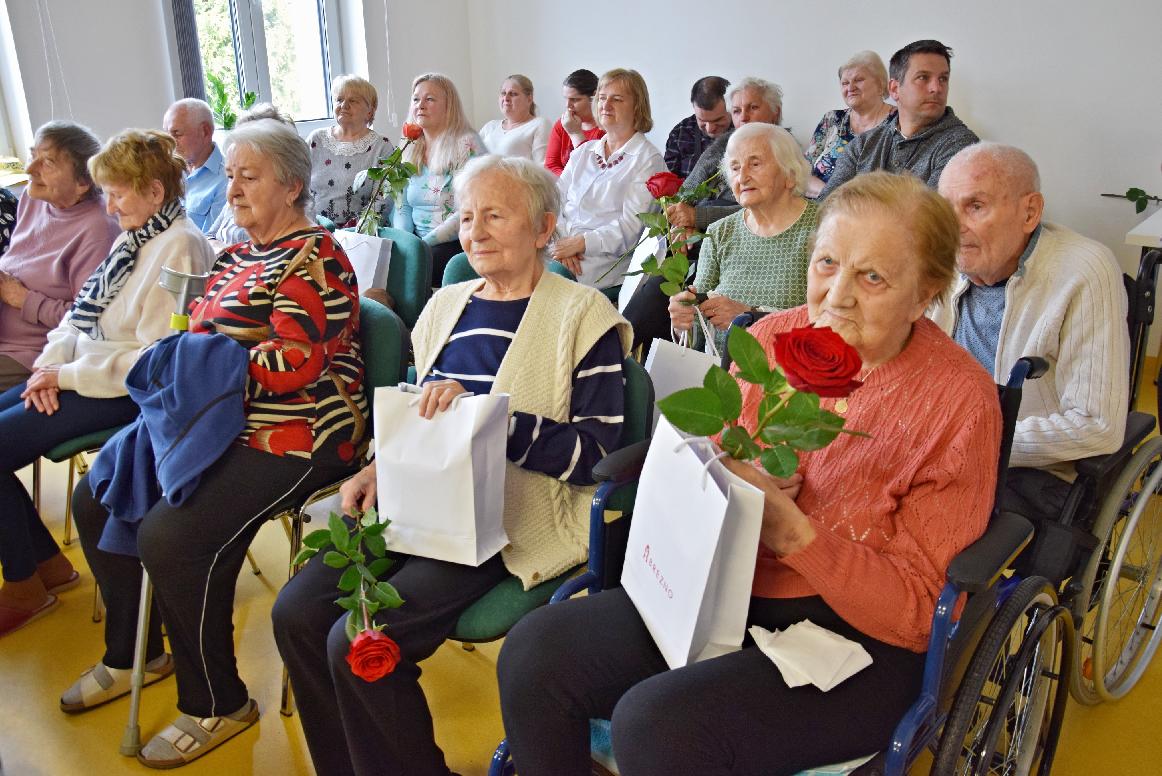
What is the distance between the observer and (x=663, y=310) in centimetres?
324

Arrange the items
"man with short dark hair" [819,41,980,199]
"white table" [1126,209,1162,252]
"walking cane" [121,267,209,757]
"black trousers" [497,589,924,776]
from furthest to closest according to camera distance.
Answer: "man with short dark hair" [819,41,980,199] → "white table" [1126,209,1162,252] → "walking cane" [121,267,209,757] → "black trousers" [497,589,924,776]

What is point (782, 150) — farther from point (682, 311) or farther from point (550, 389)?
point (550, 389)

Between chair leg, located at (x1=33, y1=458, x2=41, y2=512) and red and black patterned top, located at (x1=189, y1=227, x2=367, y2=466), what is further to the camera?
chair leg, located at (x1=33, y1=458, x2=41, y2=512)

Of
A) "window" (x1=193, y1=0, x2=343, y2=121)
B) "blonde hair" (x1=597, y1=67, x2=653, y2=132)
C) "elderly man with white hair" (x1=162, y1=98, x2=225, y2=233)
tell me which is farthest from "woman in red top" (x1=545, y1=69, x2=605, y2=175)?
"window" (x1=193, y1=0, x2=343, y2=121)

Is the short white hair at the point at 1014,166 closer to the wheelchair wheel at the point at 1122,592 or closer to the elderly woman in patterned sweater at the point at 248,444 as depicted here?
the wheelchair wheel at the point at 1122,592

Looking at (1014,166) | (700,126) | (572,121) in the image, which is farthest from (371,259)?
(572,121)

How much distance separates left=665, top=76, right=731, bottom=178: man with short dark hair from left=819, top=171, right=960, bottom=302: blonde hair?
127 inches

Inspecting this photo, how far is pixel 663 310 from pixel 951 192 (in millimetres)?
1481

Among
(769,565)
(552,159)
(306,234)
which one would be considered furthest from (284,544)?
(552,159)

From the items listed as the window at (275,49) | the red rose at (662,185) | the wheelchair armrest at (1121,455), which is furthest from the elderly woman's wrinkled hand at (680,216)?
the window at (275,49)

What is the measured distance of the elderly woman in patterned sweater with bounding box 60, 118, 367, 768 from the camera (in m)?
1.78

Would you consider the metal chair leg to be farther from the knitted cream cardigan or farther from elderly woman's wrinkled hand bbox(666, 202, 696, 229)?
elderly woman's wrinkled hand bbox(666, 202, 696, 229)

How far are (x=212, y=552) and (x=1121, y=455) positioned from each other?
1.78 metres

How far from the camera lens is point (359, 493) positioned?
1700 millimetres
